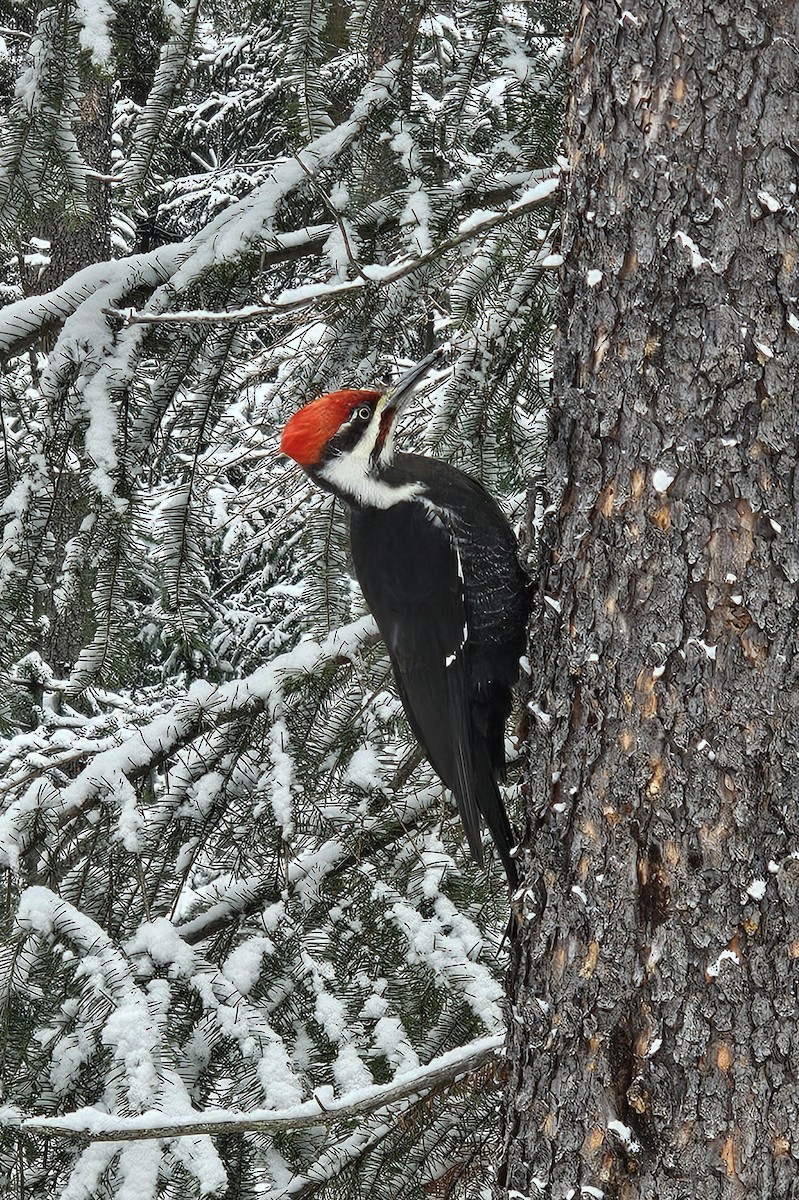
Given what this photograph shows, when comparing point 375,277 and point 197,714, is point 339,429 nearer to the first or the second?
point 375,277

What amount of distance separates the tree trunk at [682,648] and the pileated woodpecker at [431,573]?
0.71 m

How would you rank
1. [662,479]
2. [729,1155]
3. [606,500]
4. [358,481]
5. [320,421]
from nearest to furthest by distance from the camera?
[729,1155] → [662,479] → [606,500] → [320,421] → [358,481]

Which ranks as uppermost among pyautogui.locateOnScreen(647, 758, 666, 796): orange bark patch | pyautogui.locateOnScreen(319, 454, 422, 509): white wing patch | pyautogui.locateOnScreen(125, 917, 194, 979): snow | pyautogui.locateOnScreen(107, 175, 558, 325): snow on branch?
pyautogui.locateOnScreen(107, 175, 558, 325): snow on branch

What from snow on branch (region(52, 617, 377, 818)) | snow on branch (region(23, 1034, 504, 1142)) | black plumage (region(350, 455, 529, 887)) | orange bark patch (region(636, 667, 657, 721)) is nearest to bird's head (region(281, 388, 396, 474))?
black plumage (region(350, 455, 529, 887))

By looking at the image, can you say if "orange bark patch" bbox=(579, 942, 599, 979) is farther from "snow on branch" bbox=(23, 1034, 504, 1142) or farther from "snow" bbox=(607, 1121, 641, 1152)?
"snow on branch" bbox=(23, 1034, 504, 1142)

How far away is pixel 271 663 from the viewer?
281 cm

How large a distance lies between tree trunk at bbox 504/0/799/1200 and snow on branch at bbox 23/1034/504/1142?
0.26 metres

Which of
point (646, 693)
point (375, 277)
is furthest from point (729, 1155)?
point (375, 277)

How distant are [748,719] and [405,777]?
1337mm

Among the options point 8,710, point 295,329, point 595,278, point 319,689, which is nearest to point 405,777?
point 319,689

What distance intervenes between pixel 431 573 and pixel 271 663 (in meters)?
0.46

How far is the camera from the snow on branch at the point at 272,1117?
2025mm

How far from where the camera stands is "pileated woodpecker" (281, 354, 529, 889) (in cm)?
258

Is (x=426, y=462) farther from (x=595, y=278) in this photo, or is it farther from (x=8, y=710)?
(x=8, y=710)
